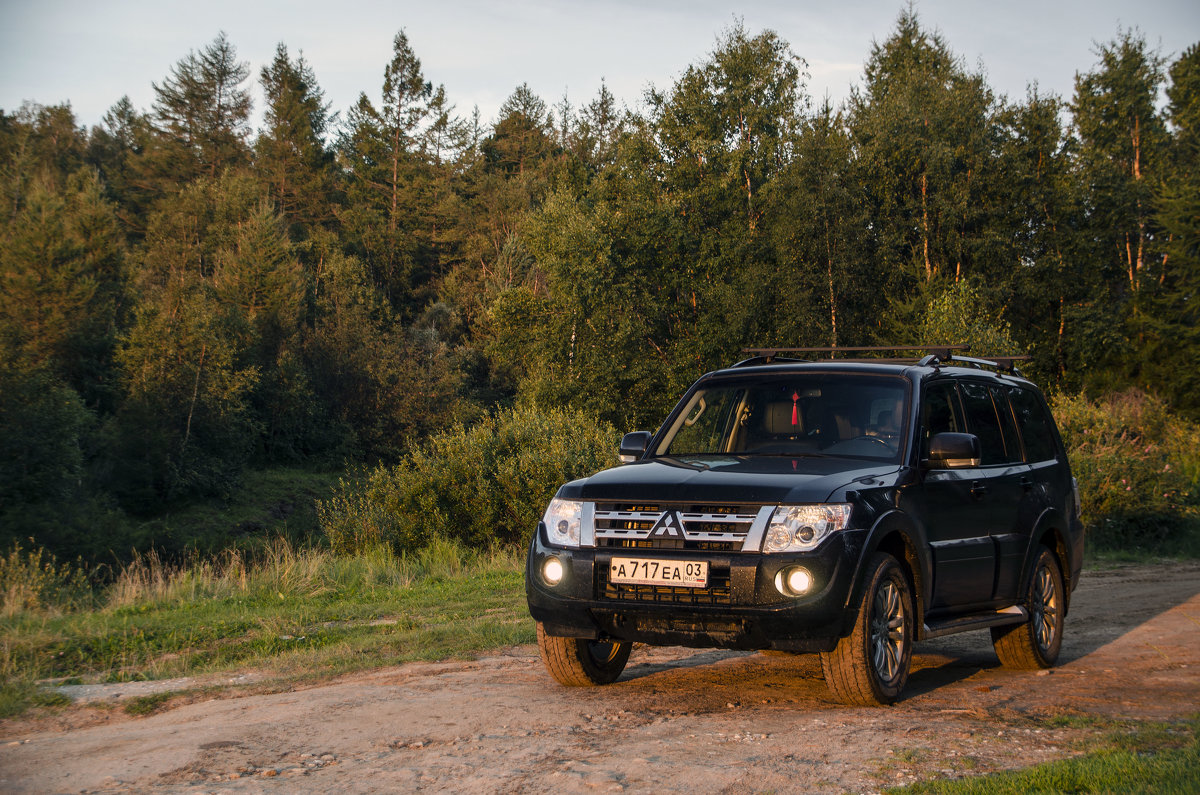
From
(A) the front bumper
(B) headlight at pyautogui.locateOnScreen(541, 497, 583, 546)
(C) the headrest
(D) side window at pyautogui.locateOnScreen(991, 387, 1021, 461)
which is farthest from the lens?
(D) side window at pyautogui.locateOnScreen(991, 387, 1021, 461)

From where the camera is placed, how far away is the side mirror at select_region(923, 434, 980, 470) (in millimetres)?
6691

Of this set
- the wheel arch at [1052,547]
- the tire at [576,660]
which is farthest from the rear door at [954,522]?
the tire at [576,660]

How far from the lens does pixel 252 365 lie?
51.1m

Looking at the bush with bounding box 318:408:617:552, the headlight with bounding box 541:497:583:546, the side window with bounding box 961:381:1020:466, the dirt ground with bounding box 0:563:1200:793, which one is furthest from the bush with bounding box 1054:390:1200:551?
the headlight with bounding box 541:497:583:546

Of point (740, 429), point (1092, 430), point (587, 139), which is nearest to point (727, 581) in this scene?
point (740, 429)

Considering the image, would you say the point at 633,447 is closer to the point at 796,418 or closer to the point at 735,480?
the point at 796,418

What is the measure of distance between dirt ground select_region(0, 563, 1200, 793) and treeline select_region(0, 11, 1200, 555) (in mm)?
28903

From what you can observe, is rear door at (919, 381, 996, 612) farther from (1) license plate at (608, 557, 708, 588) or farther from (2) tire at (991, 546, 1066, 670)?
(1) license plate at (608, 557, 708, 588)

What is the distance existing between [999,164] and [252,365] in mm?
34608

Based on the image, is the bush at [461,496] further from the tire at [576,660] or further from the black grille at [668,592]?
the black grille at [668,592]

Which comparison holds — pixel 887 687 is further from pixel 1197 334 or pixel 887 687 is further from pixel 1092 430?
pixel 1197 334

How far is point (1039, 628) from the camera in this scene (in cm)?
803

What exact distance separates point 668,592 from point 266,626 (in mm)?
5089

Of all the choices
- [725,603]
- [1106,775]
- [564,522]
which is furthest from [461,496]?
[1106,775]
